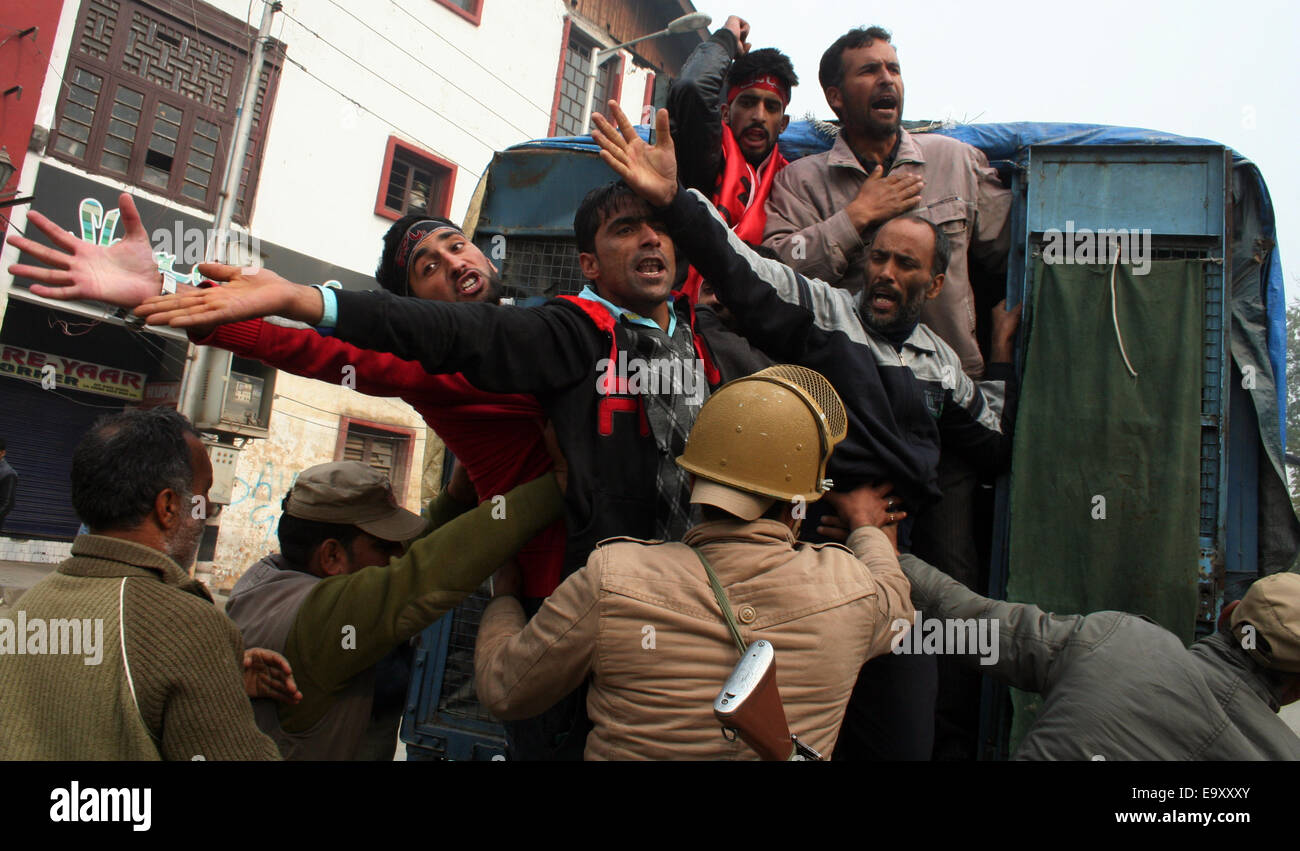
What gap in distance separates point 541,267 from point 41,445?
44.9 ft

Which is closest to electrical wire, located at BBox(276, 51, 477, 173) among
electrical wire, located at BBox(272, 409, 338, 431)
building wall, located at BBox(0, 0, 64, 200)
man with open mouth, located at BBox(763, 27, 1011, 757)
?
building wall, located at BBox(0, 0, 64, 200)

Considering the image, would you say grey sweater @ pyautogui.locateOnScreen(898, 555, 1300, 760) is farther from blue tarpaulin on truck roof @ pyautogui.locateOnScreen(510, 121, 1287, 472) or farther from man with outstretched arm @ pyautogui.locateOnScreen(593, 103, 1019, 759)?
blue tarpaulin on truck roof @ pyautogui.locateOnScreen(510, 121, 1287, 472)

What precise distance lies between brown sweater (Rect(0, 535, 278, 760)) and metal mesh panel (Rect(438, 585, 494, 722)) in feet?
6.11

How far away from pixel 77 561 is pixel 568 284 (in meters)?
2.54

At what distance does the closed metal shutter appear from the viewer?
13609 millimetres

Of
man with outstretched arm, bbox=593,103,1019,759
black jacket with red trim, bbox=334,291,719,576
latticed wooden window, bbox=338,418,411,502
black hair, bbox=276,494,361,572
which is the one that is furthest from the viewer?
latticed wooden window, bbox=338,418,411,502

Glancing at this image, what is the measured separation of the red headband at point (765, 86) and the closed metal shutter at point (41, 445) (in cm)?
1317

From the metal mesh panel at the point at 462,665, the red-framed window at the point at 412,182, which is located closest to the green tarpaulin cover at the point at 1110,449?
the metal mesh panel at the point at 462,665

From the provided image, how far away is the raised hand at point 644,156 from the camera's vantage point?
263cm

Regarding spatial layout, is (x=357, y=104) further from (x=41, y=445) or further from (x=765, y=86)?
(x=765, y=86)

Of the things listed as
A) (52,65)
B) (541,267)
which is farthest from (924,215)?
(52,65)

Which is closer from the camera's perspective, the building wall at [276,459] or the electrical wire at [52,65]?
the electrical wire at [52,65]

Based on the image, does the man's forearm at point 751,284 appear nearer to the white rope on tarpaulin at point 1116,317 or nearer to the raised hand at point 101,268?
the white rope on tarpaulin at point 1116,317
